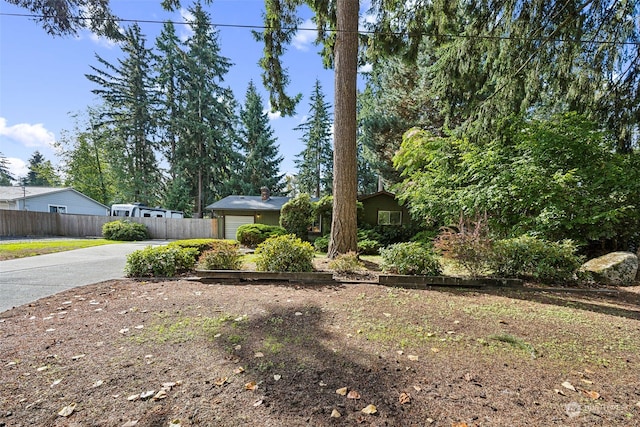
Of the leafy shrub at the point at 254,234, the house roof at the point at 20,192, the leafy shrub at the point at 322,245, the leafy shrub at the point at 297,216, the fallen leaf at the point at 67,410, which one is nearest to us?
the fallen leaf at the point at 67,410

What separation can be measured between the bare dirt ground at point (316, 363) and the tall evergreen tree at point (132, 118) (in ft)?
85.3

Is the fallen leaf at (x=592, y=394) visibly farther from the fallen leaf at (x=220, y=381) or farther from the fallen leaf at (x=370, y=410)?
the fallen leaf at (x=220, y=381)

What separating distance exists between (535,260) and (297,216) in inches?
353

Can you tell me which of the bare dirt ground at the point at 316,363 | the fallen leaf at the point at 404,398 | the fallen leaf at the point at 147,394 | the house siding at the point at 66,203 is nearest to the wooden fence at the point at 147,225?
the house siding at the point at 66,203

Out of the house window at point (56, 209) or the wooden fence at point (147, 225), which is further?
the house window at point (56, 209)

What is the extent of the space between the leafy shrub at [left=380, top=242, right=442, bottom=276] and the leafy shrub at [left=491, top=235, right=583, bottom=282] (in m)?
1.19

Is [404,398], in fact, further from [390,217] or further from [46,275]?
[390,217]

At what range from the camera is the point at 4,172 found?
43375mm

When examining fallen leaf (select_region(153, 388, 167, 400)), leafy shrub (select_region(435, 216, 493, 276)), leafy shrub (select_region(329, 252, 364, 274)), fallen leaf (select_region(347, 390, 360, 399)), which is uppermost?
leafy shrub (select_region(435, 216, 493, 276))

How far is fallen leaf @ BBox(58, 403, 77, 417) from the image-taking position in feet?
5.61

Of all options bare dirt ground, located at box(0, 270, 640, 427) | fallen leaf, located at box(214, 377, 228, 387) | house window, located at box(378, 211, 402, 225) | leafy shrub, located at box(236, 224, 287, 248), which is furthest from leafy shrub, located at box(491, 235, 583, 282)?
house window, located at box(378, 211, 402, 225)

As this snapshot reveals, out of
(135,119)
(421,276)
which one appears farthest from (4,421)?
(135,119)

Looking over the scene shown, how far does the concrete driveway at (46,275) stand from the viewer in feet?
14.0

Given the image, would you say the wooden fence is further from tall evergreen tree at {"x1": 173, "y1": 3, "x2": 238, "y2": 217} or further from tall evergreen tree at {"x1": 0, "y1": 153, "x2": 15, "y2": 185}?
tall evergreen tree at {"x1": 0, "y1": 153, "x2": 15, "y2": 185}
